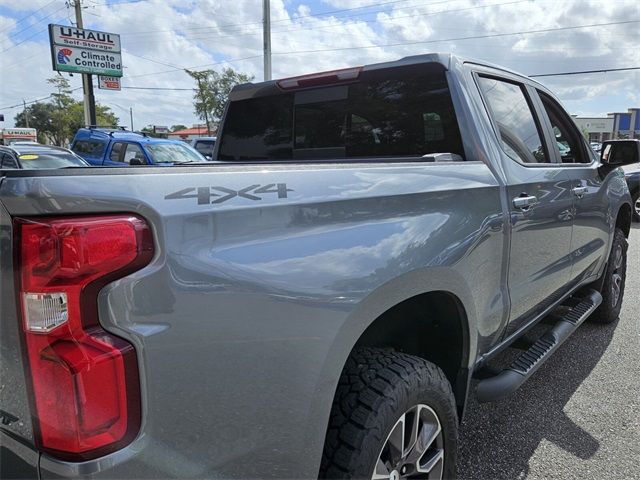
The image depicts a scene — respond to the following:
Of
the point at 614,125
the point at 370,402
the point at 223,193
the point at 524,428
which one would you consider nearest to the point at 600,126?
the point at 614,125

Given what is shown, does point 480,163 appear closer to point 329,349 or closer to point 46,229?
point 329,349

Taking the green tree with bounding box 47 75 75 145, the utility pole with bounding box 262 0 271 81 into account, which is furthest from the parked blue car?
the green tree with bounding box 47 75 75 145

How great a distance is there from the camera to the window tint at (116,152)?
13.8 meters

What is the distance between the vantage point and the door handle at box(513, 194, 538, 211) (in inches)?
93.2

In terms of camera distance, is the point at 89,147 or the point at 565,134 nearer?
the point at 565,134

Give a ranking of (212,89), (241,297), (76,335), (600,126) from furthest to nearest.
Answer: (600,126) → (212,89) → (241,297) → (76,335)

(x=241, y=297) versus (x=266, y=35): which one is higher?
(x=266, y=35)

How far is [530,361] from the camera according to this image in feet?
8.77

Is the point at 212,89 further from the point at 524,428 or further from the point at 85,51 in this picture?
the point at 524,428

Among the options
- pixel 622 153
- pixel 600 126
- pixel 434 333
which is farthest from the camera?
pixel 600 126

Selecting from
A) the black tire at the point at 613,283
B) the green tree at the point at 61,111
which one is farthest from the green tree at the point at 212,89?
the black tire at the point at 613,283

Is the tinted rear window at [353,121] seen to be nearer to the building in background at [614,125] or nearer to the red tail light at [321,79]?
the red tail light at [321,79]

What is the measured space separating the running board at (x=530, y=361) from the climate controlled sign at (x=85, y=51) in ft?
87.8

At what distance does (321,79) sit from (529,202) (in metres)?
1.36
